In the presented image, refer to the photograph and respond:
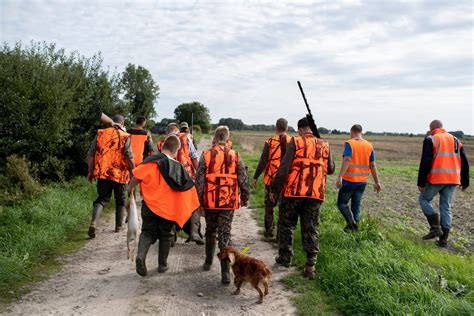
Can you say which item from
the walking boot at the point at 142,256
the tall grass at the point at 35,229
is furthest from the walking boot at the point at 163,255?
the tall grass at the point at 35,229

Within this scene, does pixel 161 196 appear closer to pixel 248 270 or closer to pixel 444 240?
pixel 248 270

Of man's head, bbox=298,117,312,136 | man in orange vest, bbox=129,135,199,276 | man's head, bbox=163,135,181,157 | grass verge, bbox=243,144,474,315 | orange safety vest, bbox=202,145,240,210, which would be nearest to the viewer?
grass verge, bbox=243,144,474,315

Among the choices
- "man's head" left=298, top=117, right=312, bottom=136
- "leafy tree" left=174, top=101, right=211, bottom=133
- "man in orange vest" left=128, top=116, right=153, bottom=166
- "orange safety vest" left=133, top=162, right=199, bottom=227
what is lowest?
"orange safety vest" left=133, top=162, right=199, bottom=227

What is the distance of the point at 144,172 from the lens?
5273 millimetres

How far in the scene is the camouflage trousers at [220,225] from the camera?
18.1ft

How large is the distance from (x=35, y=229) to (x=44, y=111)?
393 cm

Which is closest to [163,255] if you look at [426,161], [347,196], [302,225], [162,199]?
[162,199]

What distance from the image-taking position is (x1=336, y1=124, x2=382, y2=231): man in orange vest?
7.02 meters

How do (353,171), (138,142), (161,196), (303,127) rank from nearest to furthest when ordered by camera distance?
(161,196)
(303,127)
(353,171)
(138,142)

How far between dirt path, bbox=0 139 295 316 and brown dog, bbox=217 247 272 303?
7.5 inches

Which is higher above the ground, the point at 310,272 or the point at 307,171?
the point at 307,171

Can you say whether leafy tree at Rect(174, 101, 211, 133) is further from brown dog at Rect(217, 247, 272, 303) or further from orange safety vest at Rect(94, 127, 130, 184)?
brown dog at Rect(217, 247, 272, 303)

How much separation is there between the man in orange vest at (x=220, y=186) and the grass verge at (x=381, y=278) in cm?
120

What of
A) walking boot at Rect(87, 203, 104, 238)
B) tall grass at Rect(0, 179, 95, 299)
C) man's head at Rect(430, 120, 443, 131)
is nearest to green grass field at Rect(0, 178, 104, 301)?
tall grass at Rect(0, 179, 95, 299)
